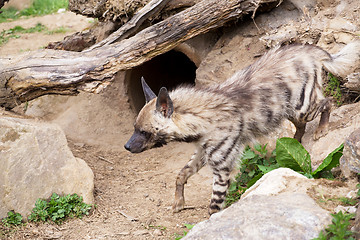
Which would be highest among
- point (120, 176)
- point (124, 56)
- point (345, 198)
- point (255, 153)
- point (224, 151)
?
point (124, 56)

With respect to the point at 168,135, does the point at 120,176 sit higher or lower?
lower

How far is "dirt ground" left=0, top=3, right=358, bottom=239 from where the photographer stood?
4145mm

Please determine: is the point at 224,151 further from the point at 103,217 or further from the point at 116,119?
the point at 116,119

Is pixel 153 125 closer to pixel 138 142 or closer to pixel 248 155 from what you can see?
pixel 138 142

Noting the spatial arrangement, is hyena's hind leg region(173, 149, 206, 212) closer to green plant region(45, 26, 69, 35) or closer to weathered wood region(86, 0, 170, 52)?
weathered wood region(86, 0, 170, 52)

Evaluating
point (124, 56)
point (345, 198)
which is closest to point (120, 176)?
point (124, 56)

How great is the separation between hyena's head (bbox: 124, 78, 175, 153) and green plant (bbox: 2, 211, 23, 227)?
3.83ft

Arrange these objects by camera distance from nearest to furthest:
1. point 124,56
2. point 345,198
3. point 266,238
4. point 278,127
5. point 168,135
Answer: point 266,238 → point 345,198 → point 168,135 → point 278,127 → point 124,56

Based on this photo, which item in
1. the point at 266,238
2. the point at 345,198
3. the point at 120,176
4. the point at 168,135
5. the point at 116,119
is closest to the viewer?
the point at 266,238

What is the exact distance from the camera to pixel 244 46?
5711 millimetres

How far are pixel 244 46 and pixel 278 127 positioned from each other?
5.03ft

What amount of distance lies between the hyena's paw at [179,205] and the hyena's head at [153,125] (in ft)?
2.16

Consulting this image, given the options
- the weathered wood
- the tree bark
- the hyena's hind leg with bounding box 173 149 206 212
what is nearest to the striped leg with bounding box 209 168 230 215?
→ the hyena's hind leg with bounding box 173 149 206 212

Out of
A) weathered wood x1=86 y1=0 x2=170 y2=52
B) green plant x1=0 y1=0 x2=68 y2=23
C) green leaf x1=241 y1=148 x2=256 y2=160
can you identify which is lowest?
green leaf x1=241 y1=148 x2=256 y2=160
